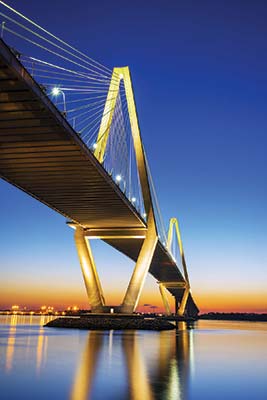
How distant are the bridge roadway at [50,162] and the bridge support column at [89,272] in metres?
1.05

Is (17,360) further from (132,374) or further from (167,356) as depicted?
(167,356)

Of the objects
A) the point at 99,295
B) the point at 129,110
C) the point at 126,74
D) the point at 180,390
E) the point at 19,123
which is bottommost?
the point at 180,390

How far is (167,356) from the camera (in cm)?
1463

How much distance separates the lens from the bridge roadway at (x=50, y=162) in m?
15.2

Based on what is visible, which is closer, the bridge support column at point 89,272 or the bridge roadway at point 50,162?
the bridge roadway at point 50,162

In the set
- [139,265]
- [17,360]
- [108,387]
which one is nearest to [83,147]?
[17,360]

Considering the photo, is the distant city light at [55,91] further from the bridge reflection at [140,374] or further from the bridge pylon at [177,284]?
the bridge pylon at [177,284]

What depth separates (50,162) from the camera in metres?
21.8

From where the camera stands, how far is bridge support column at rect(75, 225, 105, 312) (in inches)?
1314

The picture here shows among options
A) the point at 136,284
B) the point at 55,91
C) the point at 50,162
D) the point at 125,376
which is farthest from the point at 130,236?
the point at 125,376

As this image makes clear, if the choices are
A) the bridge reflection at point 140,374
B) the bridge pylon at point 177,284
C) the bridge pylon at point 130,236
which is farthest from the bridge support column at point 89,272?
the bridge pylon at point 177,284

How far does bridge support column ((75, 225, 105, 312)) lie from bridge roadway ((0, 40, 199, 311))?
105 cm

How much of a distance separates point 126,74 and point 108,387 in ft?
88.2

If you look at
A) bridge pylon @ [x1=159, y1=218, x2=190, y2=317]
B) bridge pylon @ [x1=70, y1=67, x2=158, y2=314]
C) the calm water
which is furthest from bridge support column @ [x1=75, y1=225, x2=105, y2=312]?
bridge pylon @ [x1=159, y1=218, x2=190, y2=317]
